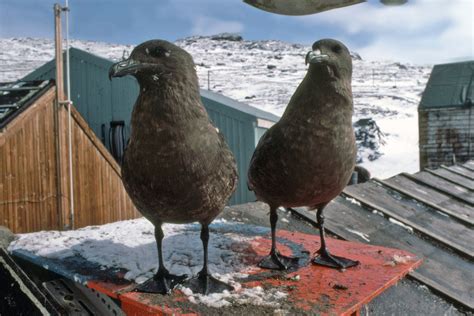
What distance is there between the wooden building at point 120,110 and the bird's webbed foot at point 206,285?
9.85 metres

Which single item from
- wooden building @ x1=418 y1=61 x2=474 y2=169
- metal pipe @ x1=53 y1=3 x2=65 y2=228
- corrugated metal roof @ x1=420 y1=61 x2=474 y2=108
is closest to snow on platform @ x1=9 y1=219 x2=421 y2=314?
metal pipe @ x1=53 y1=3 x2=65 y2=228

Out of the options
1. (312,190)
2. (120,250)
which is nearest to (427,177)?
(312,190)

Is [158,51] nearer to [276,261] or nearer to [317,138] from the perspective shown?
[317,138]

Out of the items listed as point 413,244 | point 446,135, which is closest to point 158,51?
point 413,244

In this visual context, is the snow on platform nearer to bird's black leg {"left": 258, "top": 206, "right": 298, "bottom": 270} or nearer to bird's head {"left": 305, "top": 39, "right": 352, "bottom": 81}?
bird's black leg {"left": 258, "top": 206, "right": 298, "bottom": 270}

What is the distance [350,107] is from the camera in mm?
2924

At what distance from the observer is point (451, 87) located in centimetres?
2792

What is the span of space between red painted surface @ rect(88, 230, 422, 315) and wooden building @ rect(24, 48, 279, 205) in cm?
913

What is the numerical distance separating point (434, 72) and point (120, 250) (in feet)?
106

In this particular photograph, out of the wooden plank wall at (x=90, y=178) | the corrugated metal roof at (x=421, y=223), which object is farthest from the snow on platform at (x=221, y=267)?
the wooden plank wall at (x=90, y=178)


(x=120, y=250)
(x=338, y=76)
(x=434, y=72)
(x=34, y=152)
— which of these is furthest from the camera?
(x=434, y=72)

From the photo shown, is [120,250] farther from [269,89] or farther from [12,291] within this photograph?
[269,89]

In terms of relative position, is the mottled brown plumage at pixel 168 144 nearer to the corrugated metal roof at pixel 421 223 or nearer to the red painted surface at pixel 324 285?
the red painted surface at pixel 324 285

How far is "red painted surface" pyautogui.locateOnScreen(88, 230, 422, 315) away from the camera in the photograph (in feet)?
7.52
